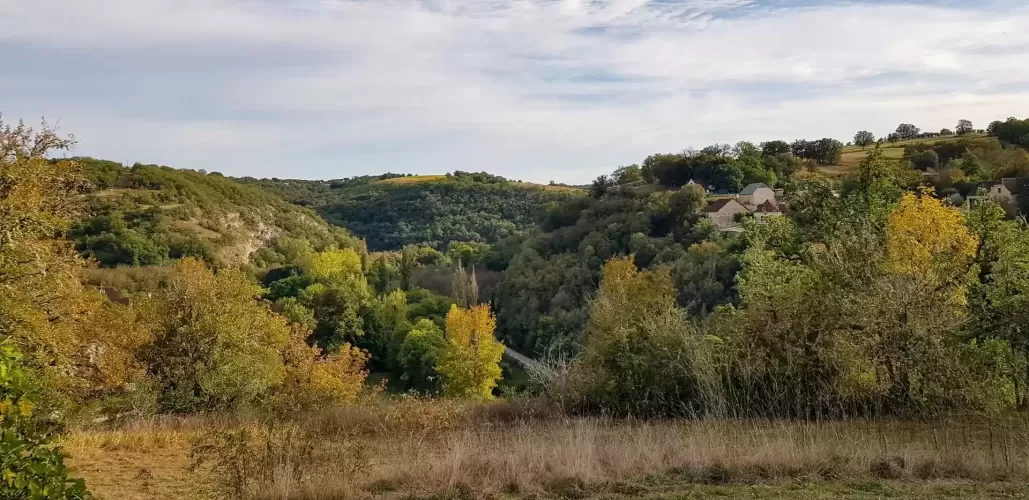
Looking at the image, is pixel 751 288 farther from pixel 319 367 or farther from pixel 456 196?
pixel 456 196

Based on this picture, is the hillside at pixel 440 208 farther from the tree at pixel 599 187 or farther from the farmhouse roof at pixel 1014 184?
the farmhouse roof at pixel 1014 184

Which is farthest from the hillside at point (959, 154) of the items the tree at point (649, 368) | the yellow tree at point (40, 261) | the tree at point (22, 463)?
the tree at point (22, 463)

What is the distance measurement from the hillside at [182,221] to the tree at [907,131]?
74.3 metres

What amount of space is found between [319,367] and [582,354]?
591 inches

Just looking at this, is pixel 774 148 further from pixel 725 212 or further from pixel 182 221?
pixel 182 221

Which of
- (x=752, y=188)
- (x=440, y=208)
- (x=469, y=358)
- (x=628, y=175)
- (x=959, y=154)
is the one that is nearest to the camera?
(x=469, y=358)

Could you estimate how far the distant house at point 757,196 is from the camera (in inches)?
2116

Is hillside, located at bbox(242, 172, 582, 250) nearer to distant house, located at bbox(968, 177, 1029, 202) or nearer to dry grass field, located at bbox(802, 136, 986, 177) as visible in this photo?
dry grass field, located at bbox(802, 136, 986, 177)

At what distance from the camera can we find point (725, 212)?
165 ft

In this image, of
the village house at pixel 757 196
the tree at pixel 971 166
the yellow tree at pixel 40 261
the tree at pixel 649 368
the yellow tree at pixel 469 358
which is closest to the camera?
the yellow tree at pixel 40 261

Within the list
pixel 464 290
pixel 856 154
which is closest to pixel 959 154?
pixel 856 154

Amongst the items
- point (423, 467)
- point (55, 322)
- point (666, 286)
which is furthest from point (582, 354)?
point (666, 286)

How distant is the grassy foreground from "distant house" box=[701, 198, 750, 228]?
42.6 metres

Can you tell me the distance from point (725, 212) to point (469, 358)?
2664cm
